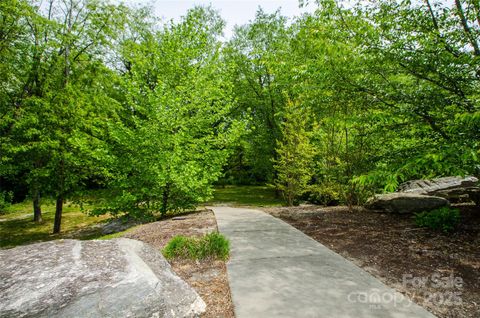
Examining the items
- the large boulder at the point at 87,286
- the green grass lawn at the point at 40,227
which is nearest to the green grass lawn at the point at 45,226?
the green grass lawn at the point at 40,227

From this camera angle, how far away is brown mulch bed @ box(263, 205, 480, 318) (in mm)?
3531

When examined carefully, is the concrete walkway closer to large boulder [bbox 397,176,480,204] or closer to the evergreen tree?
large boulder [bbox 397,176,480,204]

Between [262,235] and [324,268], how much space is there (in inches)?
79.3

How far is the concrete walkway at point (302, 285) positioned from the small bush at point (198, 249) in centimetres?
24

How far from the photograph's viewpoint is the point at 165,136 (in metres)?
8.62

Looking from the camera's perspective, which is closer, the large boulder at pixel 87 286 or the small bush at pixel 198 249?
the large boulder at pixel 87 286

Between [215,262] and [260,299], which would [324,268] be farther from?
[215,262]

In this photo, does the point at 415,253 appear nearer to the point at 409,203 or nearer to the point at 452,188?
the point at 409,203

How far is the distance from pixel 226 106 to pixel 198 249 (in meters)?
6.60

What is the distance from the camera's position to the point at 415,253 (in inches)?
192

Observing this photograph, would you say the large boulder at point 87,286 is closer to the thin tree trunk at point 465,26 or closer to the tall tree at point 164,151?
the tall tree at point 164,151

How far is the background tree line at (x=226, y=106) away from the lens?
524 cm

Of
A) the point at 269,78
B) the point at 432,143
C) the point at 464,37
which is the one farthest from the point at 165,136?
the point at 269,78

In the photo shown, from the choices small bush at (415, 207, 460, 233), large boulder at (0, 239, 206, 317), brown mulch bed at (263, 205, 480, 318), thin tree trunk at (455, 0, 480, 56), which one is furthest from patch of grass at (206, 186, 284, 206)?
large boulder at (0, 239, 206, 317)
